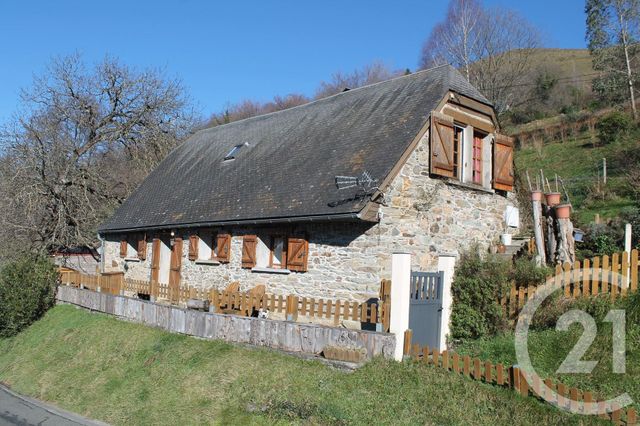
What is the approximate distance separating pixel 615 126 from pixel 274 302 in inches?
915

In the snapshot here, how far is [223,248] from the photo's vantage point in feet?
52.1

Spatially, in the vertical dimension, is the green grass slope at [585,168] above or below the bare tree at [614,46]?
below

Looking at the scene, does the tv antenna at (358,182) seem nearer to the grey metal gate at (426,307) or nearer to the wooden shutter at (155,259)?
the grey metal gate at (426,307)

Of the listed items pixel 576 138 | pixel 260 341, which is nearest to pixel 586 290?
pixel 260 341

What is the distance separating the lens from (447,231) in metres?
14.0

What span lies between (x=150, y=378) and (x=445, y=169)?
8.34 metres

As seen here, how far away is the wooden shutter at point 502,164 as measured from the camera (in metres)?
15.7

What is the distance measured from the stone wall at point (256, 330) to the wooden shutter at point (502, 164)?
27.3ft

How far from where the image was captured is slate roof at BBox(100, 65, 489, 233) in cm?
1347

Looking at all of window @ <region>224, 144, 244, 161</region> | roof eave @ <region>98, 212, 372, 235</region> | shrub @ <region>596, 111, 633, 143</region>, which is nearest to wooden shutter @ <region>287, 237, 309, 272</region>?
roof eave @ <region>98, 212, 372, 235</region>

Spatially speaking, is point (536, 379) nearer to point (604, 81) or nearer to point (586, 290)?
point (586, 290)

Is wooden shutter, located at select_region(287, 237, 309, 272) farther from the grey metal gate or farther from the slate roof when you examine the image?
the grey metal gate

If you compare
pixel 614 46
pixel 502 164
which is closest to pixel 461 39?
pixel 614 46

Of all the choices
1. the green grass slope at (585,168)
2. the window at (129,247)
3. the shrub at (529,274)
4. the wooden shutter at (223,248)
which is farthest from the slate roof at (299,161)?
the green grass slope at (585,168)
